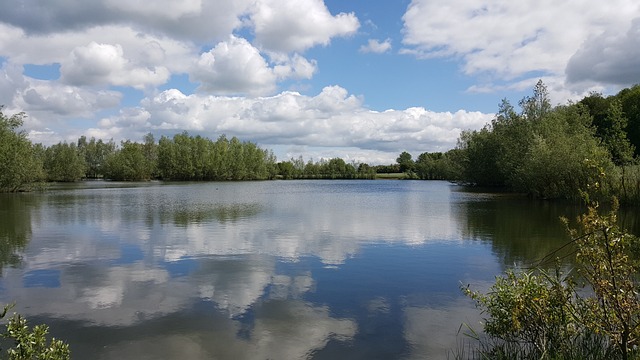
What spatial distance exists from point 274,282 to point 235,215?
1903cm

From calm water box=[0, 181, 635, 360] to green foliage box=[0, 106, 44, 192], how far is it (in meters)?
38.4

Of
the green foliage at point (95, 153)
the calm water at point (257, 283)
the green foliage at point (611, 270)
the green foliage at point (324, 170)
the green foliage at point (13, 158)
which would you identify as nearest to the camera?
the green foliage at point (611, 270)

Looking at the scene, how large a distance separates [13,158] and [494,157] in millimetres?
67336

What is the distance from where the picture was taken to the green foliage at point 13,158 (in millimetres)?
58000

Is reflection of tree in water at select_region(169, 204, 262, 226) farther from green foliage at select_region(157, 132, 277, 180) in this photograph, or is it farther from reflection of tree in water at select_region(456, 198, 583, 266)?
green foliage at select_region(157, 132, 277, 180)

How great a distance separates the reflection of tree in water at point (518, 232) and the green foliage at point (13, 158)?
2170 inches

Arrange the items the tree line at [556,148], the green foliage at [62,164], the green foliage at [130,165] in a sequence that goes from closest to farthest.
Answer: the tree line at [556,148], the green foliage at [62,164], the green foliage at [130,165]

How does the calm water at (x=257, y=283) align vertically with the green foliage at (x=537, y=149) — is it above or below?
below

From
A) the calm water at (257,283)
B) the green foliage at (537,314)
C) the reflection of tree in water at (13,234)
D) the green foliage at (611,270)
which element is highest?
the green foliage at (611,270)

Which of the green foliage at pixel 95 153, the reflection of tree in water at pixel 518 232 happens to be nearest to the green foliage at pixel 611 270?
the reflection of tree in water at pixel 518 232

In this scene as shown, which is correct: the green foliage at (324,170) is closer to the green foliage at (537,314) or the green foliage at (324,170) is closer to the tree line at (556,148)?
the tree line at (556,148)

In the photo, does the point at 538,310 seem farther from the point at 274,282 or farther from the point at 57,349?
the point at 274,282

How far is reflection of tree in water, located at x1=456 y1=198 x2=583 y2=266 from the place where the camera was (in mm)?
17094

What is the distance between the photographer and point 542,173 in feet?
147
